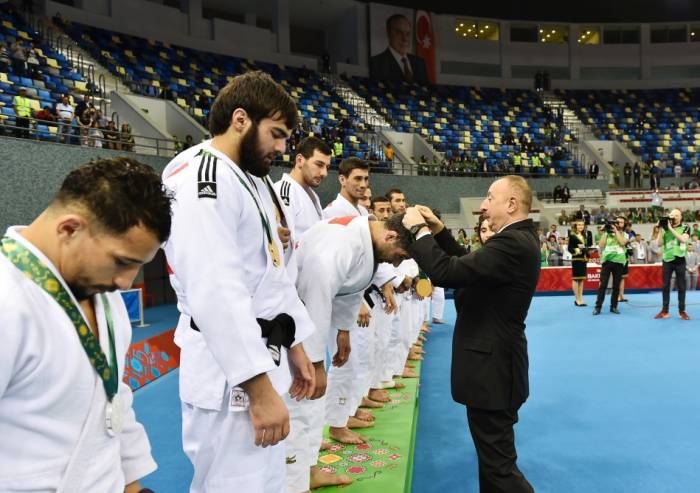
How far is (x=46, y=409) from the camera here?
0.98 meters

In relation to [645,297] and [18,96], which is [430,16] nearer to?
[645,297]

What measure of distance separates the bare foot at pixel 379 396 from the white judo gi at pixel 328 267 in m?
1.75

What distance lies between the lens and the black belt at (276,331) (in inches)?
61.6

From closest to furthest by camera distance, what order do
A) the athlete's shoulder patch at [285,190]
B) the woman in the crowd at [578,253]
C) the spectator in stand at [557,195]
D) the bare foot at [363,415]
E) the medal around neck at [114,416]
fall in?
the medal around neck at [114,416]
the athlete's shoulder patch at [285,190]
the bare foot at [363,415]
the woman in the crowd at [578,253]
the spectator in stand at [557,195]

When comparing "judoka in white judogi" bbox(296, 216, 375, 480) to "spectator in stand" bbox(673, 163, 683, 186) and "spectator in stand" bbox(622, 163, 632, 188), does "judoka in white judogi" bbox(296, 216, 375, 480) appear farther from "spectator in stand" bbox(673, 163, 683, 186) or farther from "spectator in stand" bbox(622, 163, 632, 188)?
"spectator in stand" bbox(673, 163, 683, 186)

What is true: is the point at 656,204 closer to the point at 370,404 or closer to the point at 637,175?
the point at 637,175

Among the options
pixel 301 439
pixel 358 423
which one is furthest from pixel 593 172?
pixel 301 439

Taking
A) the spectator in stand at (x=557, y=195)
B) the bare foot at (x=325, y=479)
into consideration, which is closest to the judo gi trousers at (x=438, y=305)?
the bare foot at (x=325, y=479)

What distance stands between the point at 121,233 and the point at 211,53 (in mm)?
21349

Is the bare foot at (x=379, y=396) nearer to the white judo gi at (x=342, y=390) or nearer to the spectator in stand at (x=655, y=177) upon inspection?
the white judo gi at (x=342, y=390)

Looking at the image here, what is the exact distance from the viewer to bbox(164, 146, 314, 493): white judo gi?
1378 millimetres

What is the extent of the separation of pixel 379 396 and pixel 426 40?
24.6 m

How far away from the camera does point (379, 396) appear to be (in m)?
4.45

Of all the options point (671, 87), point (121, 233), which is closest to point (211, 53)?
point (121, 233)
